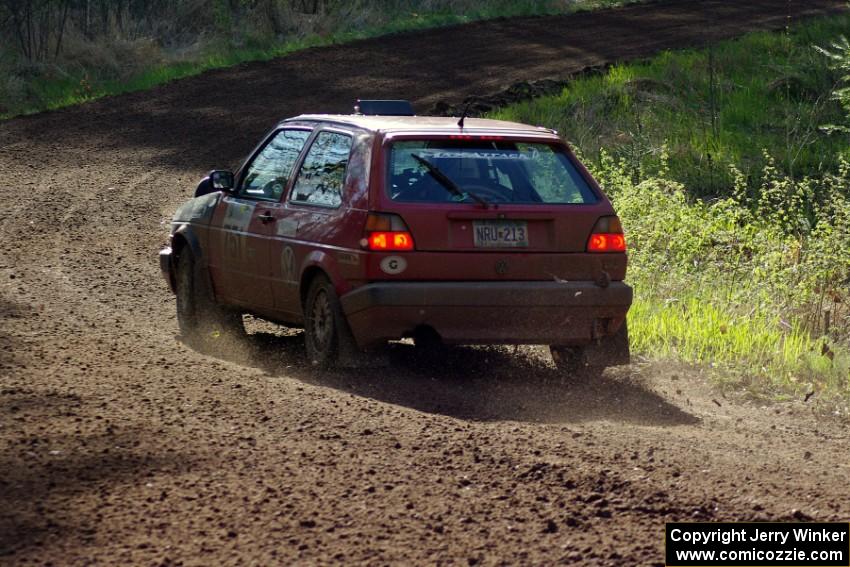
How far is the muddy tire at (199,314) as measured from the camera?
11.1m

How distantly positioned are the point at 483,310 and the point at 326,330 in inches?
42.2

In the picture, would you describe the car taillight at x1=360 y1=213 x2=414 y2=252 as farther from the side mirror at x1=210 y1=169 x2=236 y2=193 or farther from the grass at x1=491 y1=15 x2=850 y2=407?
the grass at x1=491 y1=15 x2=850 y2=407

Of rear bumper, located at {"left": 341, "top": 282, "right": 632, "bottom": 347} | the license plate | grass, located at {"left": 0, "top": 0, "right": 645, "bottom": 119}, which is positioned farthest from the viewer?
grass, located at {"left": 0, "top": 0, "right": 645, "bottom": 119}

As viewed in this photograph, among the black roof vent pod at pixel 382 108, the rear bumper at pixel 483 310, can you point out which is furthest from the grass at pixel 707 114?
the rear bumper at pixel 483 310

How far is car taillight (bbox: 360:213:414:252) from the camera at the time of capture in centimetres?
894

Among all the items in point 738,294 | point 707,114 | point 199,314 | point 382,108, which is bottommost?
point 707,114

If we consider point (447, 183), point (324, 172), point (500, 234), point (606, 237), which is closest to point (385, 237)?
point (447, 183)

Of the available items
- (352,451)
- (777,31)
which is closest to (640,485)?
(352,451)

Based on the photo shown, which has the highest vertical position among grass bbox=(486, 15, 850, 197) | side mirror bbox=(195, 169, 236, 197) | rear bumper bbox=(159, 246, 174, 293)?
side mirror bbox=(195, 169, 236, 197)

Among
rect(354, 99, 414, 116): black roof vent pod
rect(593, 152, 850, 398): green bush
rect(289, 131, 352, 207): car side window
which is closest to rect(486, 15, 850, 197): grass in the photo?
rect(593, 152, 850, 398): green bush

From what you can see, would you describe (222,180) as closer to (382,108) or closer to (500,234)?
(382,108)

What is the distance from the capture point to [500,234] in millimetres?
9086

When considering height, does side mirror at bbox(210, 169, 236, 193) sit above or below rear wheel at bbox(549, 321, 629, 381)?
above

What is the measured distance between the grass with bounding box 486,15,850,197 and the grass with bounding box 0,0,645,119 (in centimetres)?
794
